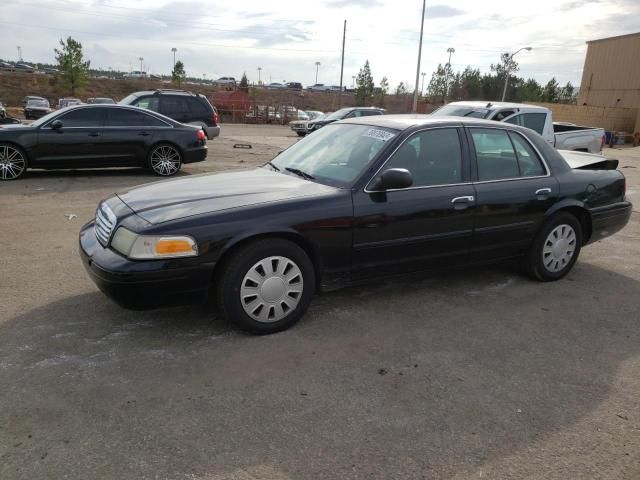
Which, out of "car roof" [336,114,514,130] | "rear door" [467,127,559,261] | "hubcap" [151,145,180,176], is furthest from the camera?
"hubcap" [151,145,180,176]

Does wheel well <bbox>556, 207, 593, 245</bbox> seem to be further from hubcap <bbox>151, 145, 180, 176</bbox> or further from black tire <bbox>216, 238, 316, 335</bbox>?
hubcap <bbox>151, 145, 180, 176</bbox>

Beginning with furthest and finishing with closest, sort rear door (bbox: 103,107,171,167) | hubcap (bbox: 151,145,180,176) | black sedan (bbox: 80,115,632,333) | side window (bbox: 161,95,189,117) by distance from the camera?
side window (bbox: 161,95,189,117) → hubcap (bbox: 151,145,180,176) → rear door (bbox: 103,107,171,167) → black sedan (bbox: 80,115,632,333)

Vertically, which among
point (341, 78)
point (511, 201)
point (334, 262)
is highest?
point (341, 78)

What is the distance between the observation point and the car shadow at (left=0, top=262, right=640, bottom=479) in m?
2.48

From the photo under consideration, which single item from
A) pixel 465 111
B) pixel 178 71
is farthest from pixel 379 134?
pixel 178 71

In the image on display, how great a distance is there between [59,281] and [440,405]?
3.41m

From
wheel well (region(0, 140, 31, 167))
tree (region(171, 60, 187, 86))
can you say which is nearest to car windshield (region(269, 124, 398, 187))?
wheel well (region(0, 140, 31, 167))

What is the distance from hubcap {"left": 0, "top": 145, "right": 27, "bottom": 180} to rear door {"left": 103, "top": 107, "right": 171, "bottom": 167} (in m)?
1.42

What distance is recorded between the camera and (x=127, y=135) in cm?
1005

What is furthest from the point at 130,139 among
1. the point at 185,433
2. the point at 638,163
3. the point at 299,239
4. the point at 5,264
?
the point at 638,163

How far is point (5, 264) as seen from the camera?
16.2 ft

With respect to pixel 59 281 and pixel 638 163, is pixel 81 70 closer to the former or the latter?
pixel 638 163

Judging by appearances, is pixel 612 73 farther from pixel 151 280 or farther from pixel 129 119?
pixel 151 280

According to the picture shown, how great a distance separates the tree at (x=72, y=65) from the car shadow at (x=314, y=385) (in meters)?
49.3
